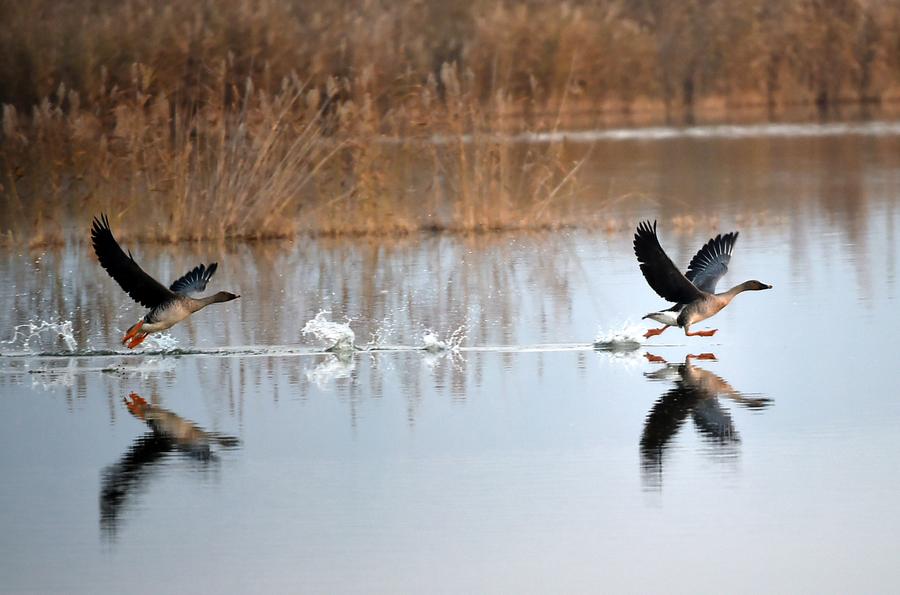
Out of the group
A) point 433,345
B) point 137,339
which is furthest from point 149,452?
point 433,345

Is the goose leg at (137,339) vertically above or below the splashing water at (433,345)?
above

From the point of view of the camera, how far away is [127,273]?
31.3ft

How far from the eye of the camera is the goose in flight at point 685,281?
9.16 meters

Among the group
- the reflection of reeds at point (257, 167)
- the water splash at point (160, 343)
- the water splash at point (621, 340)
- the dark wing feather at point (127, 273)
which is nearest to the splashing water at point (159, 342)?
the water splash at point (160, 343)

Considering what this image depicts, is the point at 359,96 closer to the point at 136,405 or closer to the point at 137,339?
the point at 137,339

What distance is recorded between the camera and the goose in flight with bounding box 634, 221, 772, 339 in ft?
30.1

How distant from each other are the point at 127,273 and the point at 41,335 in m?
→ 1.41

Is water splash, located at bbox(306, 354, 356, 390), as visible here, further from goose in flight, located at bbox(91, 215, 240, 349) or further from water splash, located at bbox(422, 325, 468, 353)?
goose in flight, located at bbox(91, 215, 240, 349)

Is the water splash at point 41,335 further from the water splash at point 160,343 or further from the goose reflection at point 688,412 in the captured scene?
the goose reflection at point 688,412

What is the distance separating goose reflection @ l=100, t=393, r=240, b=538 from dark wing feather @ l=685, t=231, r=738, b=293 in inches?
133

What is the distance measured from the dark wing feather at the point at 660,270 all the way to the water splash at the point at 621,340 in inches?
14.3

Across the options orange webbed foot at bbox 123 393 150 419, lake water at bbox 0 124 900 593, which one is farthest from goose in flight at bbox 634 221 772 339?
orange webbed foot at bbox 123 393 150 419

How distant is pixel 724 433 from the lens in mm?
7281

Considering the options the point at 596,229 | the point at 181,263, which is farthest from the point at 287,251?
the point at 596,229
